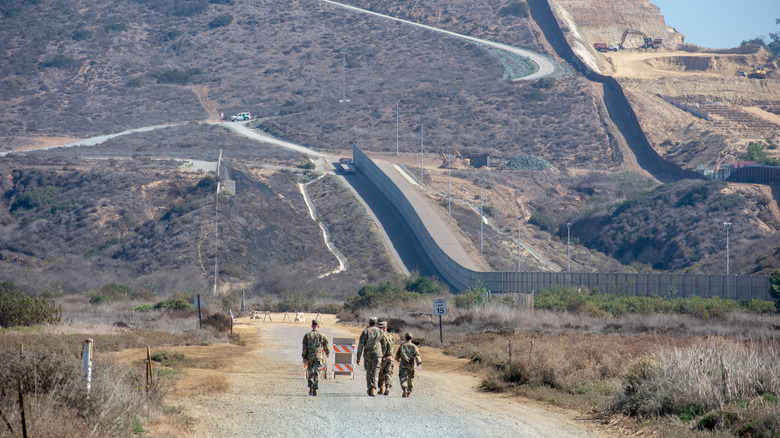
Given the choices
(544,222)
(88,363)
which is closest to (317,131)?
(544,222)

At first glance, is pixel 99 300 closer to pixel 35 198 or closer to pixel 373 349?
pixel 373 349

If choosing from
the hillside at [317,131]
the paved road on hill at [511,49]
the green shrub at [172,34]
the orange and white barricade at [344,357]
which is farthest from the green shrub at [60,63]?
the orange and white barricade at [344,357]

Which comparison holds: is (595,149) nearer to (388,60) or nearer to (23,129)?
(388,60)

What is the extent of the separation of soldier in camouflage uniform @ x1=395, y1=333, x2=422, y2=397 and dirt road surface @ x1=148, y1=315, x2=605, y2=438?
32cm

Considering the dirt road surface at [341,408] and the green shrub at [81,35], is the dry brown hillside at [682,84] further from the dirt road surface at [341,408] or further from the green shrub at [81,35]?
the green shrub at [81,35]

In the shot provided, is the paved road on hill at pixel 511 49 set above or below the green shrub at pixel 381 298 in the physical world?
above

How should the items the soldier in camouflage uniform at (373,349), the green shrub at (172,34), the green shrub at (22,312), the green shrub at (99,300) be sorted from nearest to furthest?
1. the soldier in camouflage uniform at (373,349)
2. the green shrub at (22,312)
3. the green shrub at (99,300)
4. the green shrub at (172,34)

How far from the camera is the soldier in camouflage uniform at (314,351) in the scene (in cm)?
1583

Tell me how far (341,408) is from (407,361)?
2192 millimetres

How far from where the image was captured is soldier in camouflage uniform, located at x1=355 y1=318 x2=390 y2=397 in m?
15.7

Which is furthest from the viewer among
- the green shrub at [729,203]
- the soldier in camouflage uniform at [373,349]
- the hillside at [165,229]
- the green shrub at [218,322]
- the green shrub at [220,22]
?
the green shrub at [220,22]

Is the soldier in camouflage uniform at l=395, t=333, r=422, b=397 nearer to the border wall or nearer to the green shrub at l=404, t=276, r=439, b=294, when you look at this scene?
the green shrub at l=404, t=276, r=439, b=294

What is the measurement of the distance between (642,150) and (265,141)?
154 ft

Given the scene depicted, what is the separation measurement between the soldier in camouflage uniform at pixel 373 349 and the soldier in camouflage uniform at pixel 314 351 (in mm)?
811
